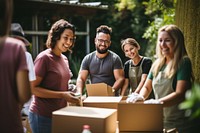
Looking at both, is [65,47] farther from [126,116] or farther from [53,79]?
[126,116]

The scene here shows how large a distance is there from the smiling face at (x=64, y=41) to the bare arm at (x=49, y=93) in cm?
33

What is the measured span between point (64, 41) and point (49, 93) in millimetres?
483

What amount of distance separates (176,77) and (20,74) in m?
1.09

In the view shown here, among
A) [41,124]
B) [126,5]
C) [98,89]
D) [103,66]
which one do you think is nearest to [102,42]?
[103,66]

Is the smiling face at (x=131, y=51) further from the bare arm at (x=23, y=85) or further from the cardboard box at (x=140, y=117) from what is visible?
the bare arm at (x=23, y=85)

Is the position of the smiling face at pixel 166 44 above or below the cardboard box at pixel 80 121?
above

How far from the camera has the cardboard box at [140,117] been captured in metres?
2.33

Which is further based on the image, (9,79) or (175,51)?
(175,51)

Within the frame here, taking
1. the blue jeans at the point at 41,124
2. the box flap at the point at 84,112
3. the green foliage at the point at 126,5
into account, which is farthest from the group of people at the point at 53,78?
the green foliage at the point at 126,5

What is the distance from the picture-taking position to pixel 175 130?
2.35 m

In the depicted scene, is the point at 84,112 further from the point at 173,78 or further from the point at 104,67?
the point at 104,67

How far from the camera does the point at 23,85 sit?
1.89 meters

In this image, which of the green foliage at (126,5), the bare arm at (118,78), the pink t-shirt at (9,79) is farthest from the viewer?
the green foliage at (126,5)

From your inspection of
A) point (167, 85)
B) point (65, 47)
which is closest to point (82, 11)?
point (65, 47)
